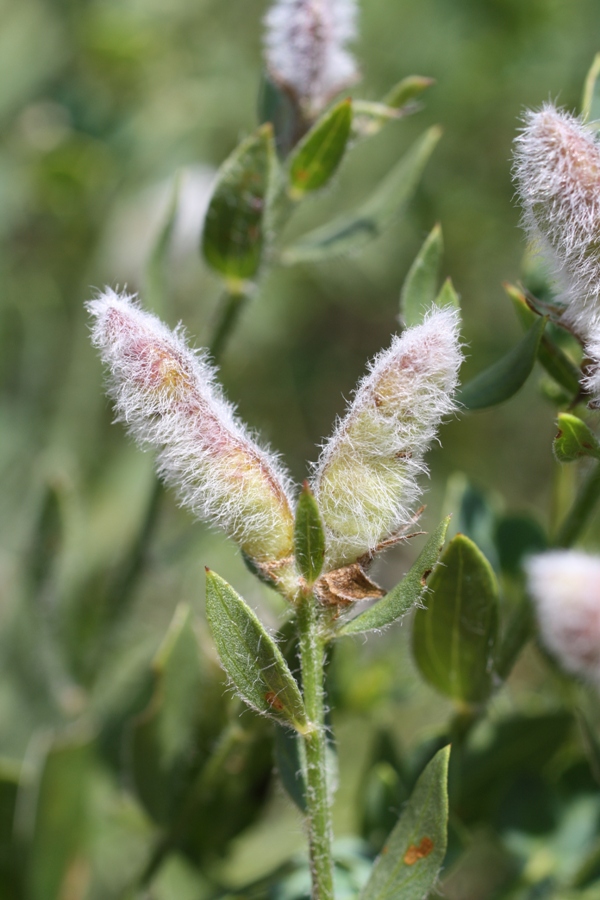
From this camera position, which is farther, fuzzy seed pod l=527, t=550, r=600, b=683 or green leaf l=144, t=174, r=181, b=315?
green leaf l=144, t=174, r=181, b=315

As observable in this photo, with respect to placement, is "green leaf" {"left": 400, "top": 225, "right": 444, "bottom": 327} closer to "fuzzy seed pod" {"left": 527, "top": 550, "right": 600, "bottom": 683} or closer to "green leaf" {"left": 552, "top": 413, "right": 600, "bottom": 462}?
"green leaf" {"left": 552, "top": 413, "right": 600, "bottom": 462}

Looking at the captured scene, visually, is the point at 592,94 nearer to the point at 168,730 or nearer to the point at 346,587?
the point at 346,587

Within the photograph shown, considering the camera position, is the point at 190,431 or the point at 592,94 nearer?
the point at 190,431

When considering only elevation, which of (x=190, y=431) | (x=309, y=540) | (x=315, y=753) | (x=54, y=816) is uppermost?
(x=190, y=431)

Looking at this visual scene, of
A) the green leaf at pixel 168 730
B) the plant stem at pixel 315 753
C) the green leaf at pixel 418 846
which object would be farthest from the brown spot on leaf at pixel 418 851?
the green leaf at pixel 168 730

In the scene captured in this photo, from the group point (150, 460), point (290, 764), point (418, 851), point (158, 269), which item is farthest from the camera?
point (150, 460)

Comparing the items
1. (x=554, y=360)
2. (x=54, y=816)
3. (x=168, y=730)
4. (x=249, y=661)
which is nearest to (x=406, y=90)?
(x=554, y=360)

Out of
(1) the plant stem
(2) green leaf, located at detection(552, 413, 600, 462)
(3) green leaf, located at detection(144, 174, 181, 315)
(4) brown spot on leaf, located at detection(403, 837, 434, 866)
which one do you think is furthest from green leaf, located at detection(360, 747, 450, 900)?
(3) green leaf, located at detection(144, 174, 181, 315)
